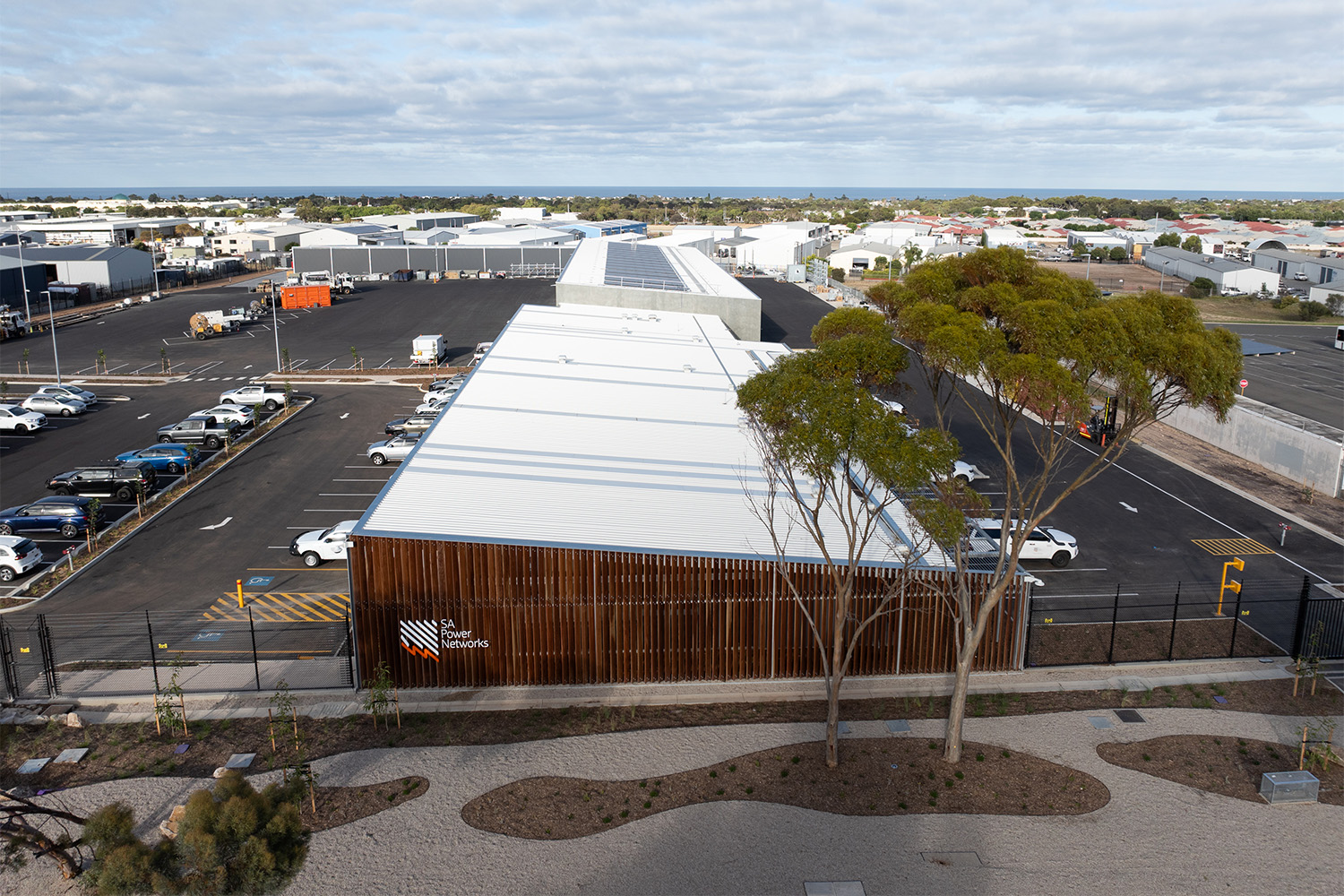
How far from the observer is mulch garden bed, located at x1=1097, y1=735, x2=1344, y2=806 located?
52.5 ft

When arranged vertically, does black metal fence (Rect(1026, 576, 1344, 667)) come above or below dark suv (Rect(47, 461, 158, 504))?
below

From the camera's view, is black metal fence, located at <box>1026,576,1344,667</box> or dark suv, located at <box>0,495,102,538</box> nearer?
black metal fence, located at <box>1026,576,1344,667</box>

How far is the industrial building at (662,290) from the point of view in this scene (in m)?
50.9

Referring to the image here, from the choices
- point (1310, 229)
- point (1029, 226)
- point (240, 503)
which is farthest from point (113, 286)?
point (1310, 229)

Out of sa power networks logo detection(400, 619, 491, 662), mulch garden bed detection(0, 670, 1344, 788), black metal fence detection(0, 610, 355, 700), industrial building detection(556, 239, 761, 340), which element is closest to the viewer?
mulch garden bed detection(0, 670, 1344, 788)

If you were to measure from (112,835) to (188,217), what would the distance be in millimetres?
177226

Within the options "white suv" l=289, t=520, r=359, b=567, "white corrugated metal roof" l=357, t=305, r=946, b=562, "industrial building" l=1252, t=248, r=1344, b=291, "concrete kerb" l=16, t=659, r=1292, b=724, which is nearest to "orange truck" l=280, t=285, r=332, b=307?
"white corrugated metal roof" l=357, t=305, r=946, b=562

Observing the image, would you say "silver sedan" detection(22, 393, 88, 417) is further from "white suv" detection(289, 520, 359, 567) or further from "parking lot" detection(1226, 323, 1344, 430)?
"parking lot" detection(1226, 323, 1344, 430)

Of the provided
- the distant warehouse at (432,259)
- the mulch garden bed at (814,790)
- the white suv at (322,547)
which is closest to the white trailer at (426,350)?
the white suv at (322,547)

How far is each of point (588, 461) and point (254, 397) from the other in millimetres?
27438

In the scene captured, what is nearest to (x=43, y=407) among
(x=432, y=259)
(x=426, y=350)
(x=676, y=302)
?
(x=426, y=350)

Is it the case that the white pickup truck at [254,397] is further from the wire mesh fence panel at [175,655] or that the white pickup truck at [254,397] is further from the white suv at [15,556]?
the wire mesh fence panel at [175,655]

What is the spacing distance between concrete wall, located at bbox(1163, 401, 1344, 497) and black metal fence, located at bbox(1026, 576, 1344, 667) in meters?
9.33

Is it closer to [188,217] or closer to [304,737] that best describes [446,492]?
[304,737]
